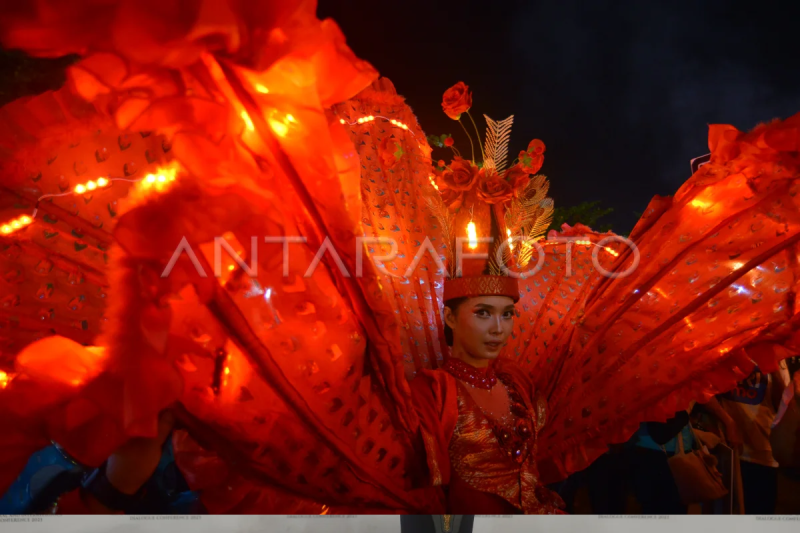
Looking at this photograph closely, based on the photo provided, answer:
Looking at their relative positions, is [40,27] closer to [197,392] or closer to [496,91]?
[197,392]

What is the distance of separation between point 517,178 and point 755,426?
1264mm

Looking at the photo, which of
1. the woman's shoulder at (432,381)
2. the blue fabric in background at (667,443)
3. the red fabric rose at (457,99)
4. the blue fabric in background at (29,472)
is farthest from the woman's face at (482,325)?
the blue fabric in background at (29,472)

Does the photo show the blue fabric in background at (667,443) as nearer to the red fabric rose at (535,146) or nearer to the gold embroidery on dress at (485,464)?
the gold embroidery on dress at (485,464)

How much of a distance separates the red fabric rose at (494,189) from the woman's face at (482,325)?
0.30 meters

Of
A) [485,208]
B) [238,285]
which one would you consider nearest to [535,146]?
[485,208]

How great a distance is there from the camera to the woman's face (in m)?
1.75

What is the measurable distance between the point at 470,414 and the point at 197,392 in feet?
2.51

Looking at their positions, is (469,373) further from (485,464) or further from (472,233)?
(472,233)

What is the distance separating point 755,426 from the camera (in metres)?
2.10

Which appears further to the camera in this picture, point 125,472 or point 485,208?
point 485,208

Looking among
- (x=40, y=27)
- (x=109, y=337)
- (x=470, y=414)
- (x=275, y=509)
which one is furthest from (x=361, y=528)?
(x=40, y=27)

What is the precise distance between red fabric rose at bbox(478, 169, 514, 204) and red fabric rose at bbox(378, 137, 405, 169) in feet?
0.95

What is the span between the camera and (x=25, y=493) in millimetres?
1620

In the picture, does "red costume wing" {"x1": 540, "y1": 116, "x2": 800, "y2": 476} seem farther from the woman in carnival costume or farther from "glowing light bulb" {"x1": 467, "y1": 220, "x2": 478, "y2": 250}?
"glowing light bulb" {"x1": 467, "y1": 220, "x2": 478, "y2": 250}
